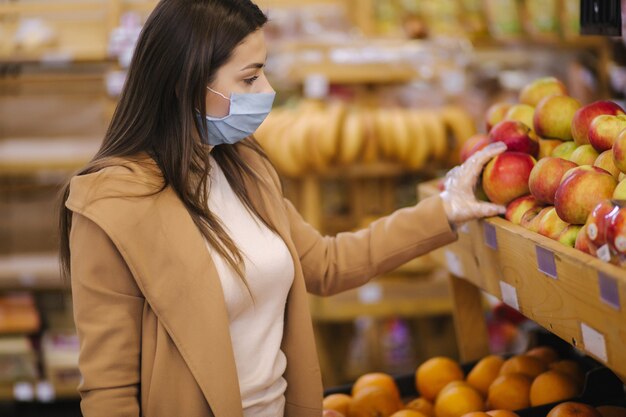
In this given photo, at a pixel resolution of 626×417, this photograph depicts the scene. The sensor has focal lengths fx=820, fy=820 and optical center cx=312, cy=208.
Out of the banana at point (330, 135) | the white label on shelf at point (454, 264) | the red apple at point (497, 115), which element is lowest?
the banana at point (330, 135)

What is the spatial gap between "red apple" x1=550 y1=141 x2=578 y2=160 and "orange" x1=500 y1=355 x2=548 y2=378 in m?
0.53

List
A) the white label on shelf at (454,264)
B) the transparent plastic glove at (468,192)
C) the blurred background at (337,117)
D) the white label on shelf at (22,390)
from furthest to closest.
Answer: the white label on shelf at (22,390)
the blurred background at (337,117)
the white label on shelf at (454,264)
the transparent plastic glove at (468,192)

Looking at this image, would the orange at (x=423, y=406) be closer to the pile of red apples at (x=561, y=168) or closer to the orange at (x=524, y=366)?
the orange at (x=524, y=366)

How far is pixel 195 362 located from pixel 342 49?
251cm

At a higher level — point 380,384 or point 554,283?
point 554,283

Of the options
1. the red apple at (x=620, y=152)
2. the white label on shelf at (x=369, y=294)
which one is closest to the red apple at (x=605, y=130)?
the red apple at (x=620, y=152)

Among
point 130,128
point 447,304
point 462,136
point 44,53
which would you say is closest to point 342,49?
point 462,136

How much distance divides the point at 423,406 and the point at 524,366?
0.26 meters

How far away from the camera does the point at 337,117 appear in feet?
12.0

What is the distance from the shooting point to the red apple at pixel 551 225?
4.95 ft

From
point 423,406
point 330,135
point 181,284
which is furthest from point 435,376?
point 330,135

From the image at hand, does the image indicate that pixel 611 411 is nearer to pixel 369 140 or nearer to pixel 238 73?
pixel 238 73

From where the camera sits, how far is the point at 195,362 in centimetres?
157

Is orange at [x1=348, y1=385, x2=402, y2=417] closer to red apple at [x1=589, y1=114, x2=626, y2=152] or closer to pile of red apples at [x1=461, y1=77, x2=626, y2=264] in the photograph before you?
pile of red apples at [x1=461, y1=77, x2=626, y2=264]
